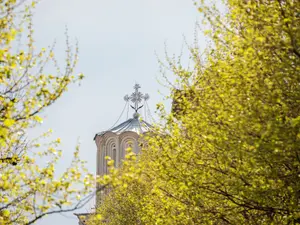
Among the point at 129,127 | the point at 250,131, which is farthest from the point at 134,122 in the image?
the point at 250,131

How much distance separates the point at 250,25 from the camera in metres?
11.2

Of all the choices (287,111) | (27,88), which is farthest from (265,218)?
(27,88)

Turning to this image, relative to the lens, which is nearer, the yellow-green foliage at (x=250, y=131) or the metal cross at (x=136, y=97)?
the yellow-green foliage at (x=250, y=131)

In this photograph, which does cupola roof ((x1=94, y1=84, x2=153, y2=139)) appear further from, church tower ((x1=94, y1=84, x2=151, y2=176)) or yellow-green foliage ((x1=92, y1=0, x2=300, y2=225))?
yellow-green foliage ((x1=92, y1=0, x2=300, y2=225))

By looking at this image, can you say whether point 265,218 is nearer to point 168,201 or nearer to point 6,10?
point 168,201

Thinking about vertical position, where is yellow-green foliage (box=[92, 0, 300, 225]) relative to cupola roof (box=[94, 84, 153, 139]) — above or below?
below

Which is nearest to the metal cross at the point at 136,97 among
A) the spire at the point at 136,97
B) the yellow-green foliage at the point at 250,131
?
the spire at the point at 136,97

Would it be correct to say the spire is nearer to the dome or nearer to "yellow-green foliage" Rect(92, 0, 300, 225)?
the dome

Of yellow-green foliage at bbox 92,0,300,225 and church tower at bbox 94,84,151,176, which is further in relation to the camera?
church tower at bbox 94,84,151,176

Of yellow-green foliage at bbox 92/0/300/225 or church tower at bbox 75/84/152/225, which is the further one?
church tower at bbox 75/84/152/225

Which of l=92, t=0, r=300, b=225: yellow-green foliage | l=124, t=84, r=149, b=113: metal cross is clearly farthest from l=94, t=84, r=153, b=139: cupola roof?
l=92, t=0, r=300, b=225: yellow-green foliage

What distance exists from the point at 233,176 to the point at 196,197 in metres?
1.12

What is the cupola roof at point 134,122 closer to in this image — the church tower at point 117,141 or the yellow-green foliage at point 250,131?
the church tower at point 117,141

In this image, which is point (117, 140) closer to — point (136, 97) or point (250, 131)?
point (136, 97)
